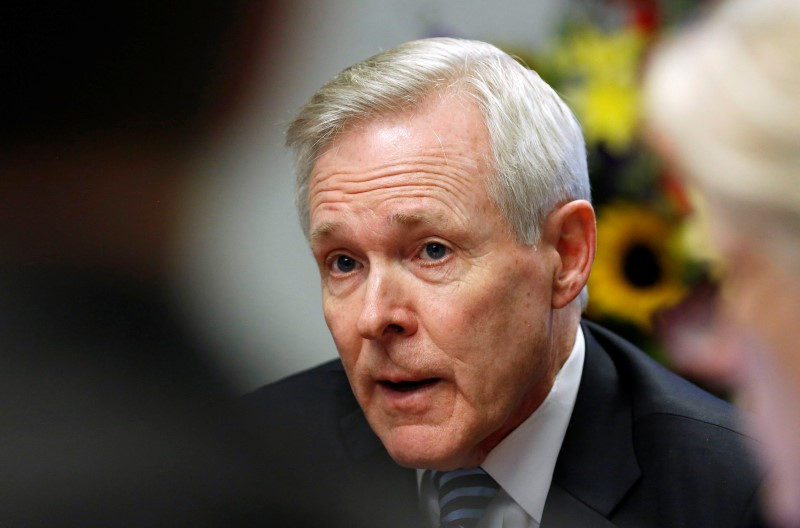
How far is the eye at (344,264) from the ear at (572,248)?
0.33m

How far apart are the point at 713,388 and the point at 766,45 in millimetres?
1597

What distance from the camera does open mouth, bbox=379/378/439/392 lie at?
1554 millimetres

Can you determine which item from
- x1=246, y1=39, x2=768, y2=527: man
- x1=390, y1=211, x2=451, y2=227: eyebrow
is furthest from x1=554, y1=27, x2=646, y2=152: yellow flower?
x1=390, y1=211, x2=451, y2=227: eyebrow

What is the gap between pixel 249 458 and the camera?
1980 mm

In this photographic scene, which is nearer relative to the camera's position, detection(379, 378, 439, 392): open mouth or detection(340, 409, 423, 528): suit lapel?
detection(379, 378, 439, 392): open mouth

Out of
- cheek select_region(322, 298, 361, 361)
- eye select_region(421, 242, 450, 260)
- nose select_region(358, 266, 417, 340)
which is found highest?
eye select_region(421, 242, 450, 260)

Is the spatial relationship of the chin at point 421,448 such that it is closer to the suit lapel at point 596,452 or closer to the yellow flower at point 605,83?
the suit lapel at point 596,452

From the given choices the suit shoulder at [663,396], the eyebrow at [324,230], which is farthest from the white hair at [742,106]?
the suit shoulder at [663,396]

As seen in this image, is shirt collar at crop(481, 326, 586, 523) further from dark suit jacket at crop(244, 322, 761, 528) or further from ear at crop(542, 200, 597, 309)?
ear at crop(542, 200, 597, 309)

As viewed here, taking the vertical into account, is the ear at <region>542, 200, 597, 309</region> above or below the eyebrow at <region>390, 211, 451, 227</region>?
below

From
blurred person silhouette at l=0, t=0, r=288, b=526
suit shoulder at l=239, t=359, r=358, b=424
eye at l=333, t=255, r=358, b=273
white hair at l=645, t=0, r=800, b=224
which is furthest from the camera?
suit shoulder at l=239, t=359, r=358, b=424

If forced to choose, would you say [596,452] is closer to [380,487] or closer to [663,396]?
[663,396]

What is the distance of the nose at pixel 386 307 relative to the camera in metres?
1.50

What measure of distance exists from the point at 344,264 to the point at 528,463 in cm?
47
